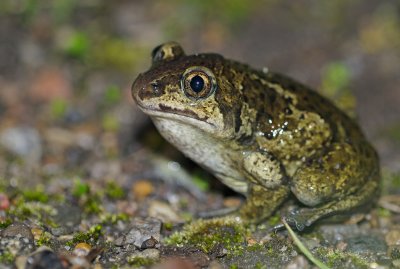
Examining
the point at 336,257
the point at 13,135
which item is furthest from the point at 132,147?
the point at 336,257

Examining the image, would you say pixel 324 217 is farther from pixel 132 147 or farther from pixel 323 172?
pixel 132 147

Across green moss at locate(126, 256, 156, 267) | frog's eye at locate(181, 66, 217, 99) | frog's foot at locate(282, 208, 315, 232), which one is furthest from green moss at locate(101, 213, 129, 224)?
frog's foot at locate(282, 208, 315, 232)

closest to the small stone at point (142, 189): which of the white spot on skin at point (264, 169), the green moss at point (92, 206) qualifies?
the green moss at point (92, 206)

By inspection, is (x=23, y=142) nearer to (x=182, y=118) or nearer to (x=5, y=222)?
(x=5, y=222)

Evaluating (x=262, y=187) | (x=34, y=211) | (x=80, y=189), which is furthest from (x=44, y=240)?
(x=262, y=187)

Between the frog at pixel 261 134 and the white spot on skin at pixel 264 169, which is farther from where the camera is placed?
the white spot on skin at pixel 264 169

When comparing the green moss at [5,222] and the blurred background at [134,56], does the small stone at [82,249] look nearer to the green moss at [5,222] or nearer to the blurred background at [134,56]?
the green moss at [5,222]
